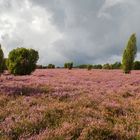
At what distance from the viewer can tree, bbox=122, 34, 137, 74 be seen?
73.1 meters

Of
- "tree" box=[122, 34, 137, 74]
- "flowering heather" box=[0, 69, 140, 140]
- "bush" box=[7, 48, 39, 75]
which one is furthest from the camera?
"tree" box=[122, 34, 137, 74]

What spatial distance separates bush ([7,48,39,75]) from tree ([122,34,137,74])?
2920cm

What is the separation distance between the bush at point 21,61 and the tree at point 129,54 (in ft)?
95.8

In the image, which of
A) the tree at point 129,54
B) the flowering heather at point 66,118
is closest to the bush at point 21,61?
the flowering heather at point 66,118

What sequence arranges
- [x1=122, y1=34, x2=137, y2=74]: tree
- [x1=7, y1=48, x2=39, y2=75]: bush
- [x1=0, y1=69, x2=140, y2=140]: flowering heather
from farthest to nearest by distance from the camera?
[x1=122, y1=34, x2=137, y2=74]: tree < [x1=7, y1=48, x2=39, y2=75]: bush < [x1=0, y1=69, x2=140, y2=140]: flowering heather

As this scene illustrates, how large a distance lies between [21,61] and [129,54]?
3403cm

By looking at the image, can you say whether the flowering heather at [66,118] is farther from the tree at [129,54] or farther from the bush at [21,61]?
the tree at [129,54]

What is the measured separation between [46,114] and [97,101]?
4.51 metres

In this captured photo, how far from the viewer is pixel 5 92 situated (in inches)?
679

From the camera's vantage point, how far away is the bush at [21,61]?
4594 centimetres

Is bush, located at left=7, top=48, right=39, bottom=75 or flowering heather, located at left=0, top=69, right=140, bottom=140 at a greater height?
bush, located at left=7, top=48, right=39, bottom=75

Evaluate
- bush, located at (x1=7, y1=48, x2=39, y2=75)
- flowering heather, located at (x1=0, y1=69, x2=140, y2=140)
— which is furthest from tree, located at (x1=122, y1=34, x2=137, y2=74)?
flowering heather, located at (x1=0, y1=69, x2=140, y2=140)

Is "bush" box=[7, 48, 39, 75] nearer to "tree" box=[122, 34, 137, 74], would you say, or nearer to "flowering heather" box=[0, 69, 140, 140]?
"flowering heather" box=[0, 69, 140, 140]

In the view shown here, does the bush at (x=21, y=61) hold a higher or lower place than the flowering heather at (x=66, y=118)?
higher
